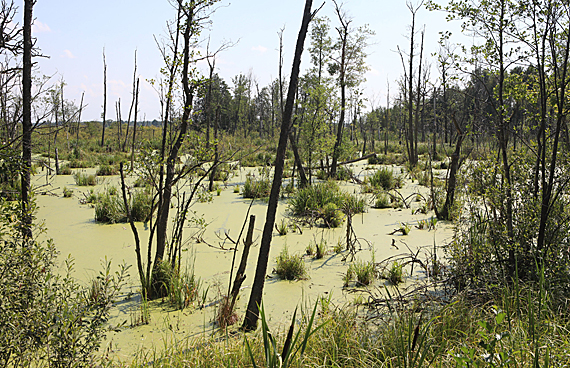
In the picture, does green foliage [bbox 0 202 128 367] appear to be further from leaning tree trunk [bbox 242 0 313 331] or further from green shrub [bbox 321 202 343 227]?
green shrub [bbox 321 202 343 227]

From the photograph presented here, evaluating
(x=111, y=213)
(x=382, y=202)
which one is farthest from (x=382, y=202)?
(x=111, y=213)

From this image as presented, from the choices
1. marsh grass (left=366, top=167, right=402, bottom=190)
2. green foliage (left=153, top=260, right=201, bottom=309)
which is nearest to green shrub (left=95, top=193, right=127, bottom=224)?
green foliage (left=153, top=260, right=201, bottom=309)

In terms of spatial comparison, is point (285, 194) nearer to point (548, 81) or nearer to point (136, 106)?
point (548, 81)

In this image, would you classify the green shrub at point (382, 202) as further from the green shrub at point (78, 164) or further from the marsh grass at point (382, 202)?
the green shrub at point (78, 164)

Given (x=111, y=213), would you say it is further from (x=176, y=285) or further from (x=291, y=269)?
(x=291, y=269)

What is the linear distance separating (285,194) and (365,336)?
7424 mm

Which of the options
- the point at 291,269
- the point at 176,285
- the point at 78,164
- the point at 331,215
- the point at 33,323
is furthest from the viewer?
the point at 78,164

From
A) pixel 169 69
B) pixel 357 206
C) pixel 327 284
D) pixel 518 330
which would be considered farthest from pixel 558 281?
pixel 357 206

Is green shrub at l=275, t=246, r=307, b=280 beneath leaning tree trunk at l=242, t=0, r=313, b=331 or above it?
beneath

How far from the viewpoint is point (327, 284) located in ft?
13.9

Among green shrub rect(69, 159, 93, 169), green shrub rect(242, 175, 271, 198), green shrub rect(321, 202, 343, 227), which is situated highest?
green shrub rect(69, 159, 93, 169)

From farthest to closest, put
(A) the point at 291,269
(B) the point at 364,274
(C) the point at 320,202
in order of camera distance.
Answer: (C) the point at 320,202, (A) the point at 291,269, (B) the point at 364,274

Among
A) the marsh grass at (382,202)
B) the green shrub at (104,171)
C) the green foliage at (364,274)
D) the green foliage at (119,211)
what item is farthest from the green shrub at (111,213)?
the green shrub at (104,171)

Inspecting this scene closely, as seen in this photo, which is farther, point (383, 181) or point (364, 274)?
point (383, 181)
